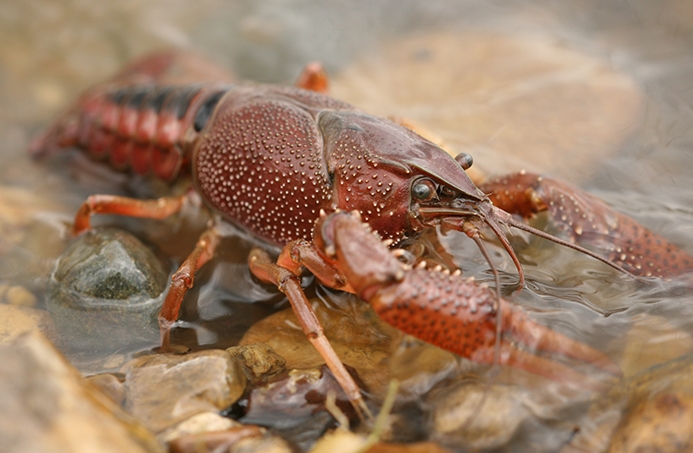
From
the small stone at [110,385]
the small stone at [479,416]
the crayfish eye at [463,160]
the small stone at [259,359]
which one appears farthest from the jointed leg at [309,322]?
the crayfish eye at [463,160]

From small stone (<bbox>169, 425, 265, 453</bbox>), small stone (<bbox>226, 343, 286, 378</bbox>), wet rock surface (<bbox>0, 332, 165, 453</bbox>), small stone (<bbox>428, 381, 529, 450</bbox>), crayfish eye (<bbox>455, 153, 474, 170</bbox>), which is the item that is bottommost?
small stone (<bbox>169, 425, 265, 453</bbox>)

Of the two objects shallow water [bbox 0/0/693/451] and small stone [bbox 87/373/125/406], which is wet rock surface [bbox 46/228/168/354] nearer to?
shallow water [bbox 0/0/693/451]

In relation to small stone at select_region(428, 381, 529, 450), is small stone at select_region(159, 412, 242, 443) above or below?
below

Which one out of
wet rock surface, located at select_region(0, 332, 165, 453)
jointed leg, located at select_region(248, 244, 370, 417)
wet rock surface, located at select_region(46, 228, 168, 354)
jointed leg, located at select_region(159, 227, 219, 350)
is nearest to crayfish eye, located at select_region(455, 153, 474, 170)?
jointed leg, located at select_region(248, 244, 370, 417)

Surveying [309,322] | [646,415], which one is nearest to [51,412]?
[309,322]

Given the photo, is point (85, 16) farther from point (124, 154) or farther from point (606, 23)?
point (606, 23)

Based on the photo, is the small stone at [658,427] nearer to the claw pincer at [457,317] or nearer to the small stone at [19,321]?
the claw pincer at [457,317]

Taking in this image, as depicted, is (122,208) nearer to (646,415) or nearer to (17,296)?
(17,296)
